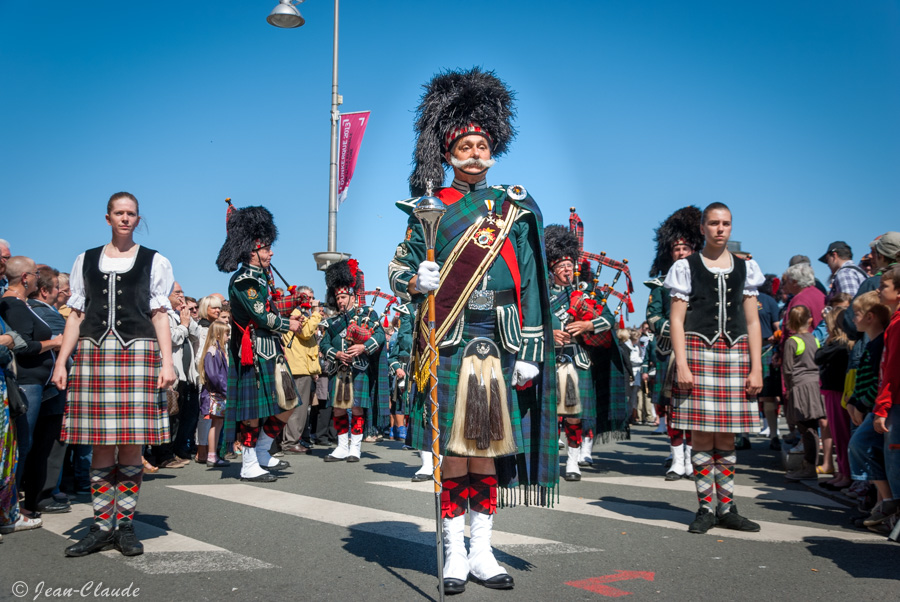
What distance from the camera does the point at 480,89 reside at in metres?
4.55

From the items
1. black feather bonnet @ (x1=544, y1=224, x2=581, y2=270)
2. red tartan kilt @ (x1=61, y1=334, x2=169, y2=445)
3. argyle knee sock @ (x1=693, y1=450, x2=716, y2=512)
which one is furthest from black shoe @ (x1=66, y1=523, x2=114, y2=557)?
black feather bonnet @ (x1=544, y1=224, x2=581, y2=270)

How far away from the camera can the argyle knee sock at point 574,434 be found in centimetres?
804

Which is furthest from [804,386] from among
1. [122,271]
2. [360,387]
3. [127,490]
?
[122,271]

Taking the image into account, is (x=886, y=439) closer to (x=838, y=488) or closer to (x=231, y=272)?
(x=838, y=488)

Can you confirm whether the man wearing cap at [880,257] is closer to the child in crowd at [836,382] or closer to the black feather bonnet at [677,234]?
the child in crowd at [836,382]

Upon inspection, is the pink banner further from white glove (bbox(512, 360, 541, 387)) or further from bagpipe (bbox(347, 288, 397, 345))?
white glove (bbox(512, 360, 541, 387))

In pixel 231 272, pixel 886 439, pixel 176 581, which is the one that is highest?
pixel 231 272

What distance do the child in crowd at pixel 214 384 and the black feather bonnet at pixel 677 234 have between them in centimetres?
500

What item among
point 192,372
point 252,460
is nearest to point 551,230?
point 252,460

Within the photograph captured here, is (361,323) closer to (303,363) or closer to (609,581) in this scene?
(303,363)

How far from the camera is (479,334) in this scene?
163 inches

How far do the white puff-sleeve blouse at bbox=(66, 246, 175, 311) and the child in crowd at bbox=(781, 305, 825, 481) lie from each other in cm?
593

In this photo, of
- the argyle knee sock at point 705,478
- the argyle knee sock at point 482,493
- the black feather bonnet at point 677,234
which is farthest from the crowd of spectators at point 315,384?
the argyle knee sock at point 482,493

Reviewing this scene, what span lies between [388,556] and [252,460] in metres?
3.81
